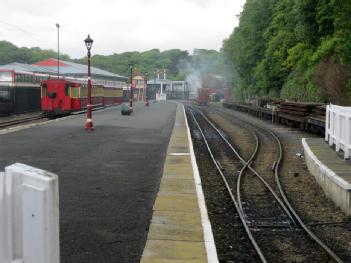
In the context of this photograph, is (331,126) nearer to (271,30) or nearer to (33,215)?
(33,215)

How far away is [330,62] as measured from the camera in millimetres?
34000

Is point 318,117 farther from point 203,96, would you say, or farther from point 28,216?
point 203,96

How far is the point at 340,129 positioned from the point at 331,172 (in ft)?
11.7

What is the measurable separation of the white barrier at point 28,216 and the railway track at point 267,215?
404 cm

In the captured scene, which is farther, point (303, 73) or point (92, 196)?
point (303, 73)

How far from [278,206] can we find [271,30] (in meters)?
53.0

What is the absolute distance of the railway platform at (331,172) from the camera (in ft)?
30.1

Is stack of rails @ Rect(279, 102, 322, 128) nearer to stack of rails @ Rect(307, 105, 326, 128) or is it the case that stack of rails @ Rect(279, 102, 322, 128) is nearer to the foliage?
stack of rails @ Rect(307, 105, 326, 128)

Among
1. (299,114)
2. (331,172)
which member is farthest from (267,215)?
(299,114)

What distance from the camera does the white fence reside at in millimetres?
12415

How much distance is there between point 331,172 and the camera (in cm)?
1054

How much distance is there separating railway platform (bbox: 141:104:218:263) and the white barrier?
10.1 ft

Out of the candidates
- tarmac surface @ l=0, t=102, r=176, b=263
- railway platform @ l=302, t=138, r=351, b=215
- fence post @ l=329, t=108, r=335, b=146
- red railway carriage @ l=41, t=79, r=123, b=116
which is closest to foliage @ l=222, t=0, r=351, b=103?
fence post @ l=329, t=108, r=335, b=146

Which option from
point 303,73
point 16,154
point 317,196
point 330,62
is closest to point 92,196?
point 317,196
